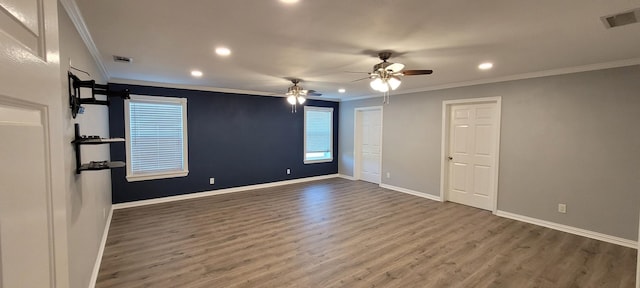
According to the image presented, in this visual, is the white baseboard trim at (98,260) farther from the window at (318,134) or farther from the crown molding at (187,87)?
the window at (318,134)

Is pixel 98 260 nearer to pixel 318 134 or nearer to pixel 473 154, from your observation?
pixel 318 134

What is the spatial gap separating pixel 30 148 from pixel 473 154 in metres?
5.76

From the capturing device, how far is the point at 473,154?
5.16m

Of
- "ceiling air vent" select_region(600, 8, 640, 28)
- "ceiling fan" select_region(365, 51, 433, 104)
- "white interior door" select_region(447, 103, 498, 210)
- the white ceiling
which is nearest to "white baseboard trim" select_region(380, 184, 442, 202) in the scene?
"white interior door" select_region(447, 103, 498, 210)

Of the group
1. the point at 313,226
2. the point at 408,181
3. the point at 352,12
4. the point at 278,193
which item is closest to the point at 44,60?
the point at 352,12

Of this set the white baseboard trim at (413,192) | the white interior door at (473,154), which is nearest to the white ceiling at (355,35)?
the white interior door at (473,154)

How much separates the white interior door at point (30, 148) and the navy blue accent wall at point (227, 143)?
488 cm

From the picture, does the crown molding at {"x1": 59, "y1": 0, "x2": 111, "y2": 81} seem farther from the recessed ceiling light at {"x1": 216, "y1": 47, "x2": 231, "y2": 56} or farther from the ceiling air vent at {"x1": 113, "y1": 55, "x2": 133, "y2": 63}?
the recessed ceiling light at {"x1": 216, "y1": 47, "x2": 231, "y2": 56}

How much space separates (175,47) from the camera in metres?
2.96

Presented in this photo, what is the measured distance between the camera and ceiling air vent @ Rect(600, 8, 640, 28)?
206 cm

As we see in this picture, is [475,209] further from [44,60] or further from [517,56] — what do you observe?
[44,60]

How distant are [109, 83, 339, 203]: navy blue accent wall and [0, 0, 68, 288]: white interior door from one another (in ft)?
16.0

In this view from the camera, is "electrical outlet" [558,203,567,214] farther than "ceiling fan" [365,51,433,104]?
Yes

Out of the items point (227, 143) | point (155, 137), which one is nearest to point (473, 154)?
point (227, 143)
